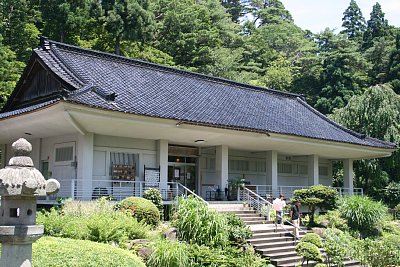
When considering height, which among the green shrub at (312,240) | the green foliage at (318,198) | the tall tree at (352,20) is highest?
the tall tree at (352,20)

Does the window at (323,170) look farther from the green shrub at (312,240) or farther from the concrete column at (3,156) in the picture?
the concrete column at (3,156)

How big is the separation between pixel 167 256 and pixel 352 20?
6429cm

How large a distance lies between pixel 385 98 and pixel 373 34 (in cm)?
2764

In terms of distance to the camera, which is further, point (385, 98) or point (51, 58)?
point (385, 98)

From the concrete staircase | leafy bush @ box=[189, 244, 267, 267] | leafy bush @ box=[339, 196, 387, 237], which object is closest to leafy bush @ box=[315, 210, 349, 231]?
leafy bush @ box=[339, 196, 387, 237]

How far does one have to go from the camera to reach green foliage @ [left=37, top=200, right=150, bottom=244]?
40.4ft

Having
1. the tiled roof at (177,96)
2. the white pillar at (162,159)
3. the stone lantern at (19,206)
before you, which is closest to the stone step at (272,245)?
the tiled roof at (177,96)

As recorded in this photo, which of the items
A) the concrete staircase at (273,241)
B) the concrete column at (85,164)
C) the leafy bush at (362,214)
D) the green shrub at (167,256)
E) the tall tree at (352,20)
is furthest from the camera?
the tall tree at (352,20)

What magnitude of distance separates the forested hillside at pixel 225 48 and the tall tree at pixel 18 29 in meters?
0.07

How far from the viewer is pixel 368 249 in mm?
16625

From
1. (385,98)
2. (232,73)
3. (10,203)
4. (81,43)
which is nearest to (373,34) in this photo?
(232,73)

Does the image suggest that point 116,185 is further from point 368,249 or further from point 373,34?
point 373,34

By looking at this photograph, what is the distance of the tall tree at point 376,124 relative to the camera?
31.7 metres

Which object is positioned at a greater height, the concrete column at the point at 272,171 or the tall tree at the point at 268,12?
the tall tree at the point at 268,12
